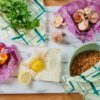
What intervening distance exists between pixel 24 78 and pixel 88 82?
0.19m

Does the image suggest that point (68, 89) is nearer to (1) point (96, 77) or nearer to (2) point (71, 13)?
(1) point (96, 77)

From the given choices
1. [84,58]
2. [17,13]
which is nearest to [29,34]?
[17,13]

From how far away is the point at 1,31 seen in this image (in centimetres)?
96

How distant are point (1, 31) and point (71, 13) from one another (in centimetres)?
22

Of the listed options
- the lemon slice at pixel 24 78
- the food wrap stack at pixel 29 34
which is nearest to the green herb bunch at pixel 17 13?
the food wrap stack at pixel 29 34

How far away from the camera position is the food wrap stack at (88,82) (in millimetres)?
807

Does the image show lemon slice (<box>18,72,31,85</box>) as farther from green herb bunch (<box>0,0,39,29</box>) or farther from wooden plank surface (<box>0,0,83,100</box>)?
green herb bunch (<box>0,0,39,29</box>)

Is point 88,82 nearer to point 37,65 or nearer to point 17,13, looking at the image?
point 37,65

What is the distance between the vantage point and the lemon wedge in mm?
922

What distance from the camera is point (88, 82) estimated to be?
0.81 m

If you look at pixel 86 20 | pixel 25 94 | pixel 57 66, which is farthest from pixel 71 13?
pixel 25 94

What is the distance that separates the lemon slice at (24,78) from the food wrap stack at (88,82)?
0.12 metres

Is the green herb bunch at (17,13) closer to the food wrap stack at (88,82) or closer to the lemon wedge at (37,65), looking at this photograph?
the lemon wedge at (37,65)

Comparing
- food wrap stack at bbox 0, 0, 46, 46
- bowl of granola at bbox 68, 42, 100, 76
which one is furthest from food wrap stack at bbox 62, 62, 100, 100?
food wrap stack at bbox 0, 0, 46, 46
